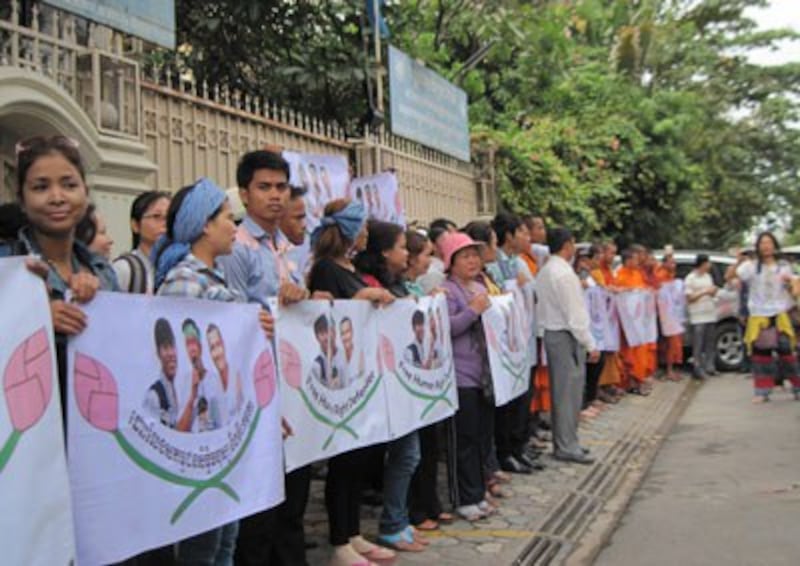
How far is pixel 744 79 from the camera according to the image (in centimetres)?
3112

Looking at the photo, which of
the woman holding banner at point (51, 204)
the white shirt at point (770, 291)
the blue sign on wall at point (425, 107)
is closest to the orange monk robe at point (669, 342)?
the white shirt at point (770, 291)

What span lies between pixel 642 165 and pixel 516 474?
12.6 m

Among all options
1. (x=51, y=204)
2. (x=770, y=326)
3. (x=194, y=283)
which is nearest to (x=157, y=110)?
(x=194, y=283)

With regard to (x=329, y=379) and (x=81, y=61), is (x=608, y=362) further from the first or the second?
(x=81, y=61)

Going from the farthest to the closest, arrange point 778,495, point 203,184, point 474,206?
point 474,206 → point 778,495 → point 203,184

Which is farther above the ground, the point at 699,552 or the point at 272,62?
the point at 272,62

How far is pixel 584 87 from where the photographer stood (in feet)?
57.6

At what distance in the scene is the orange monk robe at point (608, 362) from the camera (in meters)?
10.4

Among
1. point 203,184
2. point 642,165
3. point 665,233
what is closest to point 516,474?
point 203,184

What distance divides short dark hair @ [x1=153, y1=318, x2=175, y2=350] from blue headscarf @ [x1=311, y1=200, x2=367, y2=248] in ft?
5.39

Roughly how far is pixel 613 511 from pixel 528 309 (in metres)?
1.77

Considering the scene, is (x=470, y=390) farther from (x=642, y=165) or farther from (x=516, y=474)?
(x=642, y=165)

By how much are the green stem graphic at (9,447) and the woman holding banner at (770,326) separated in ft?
30.7

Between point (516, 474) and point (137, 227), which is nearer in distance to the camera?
point (137, 227)
